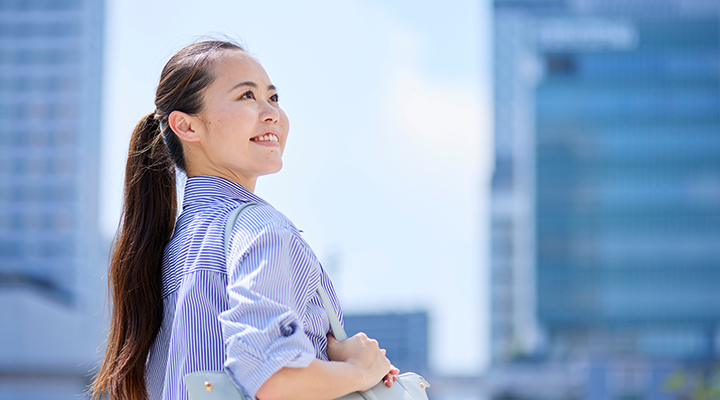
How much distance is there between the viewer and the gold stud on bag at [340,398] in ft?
3.59

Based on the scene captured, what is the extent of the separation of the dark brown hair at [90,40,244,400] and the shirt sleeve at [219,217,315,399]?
31cm

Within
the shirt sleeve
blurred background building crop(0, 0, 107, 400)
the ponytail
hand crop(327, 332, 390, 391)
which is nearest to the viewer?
the shirt sleeve

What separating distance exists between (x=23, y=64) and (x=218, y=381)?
57507 millimetres

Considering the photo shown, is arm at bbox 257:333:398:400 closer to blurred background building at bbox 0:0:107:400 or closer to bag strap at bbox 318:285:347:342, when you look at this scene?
bag strap at bbox 318:285:347:342

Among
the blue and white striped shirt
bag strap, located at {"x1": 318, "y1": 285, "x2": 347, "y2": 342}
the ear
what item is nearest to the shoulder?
the blue and white striped shirt

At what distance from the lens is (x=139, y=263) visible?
1.40 m

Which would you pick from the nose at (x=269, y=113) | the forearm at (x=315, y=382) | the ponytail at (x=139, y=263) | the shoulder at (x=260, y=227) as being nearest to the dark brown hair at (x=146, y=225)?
the ponytail at (x=139, y=263)

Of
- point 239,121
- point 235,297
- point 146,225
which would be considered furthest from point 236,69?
point 235,297

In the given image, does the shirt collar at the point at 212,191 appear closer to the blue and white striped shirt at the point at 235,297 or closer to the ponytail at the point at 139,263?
the blue and white striped shirt at the point at 235,297

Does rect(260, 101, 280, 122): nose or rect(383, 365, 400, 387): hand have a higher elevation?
rect(260, 101, 280, 122): nose

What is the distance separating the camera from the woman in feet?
3.61

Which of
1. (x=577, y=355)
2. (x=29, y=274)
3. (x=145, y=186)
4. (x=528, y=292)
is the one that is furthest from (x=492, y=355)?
(x=145, y=186)

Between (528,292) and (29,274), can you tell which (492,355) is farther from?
(29,274)

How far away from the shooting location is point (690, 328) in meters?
52.7
